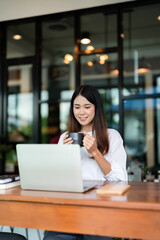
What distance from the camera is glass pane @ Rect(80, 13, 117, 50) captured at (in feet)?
13.5

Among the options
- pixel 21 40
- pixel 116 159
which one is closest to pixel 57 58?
pixel 21 40

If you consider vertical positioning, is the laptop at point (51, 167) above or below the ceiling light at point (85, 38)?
below

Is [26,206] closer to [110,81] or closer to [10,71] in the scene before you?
[10,71]

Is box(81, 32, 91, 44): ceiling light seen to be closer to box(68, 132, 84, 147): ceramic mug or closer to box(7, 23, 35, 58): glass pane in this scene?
box(7, 23, 35, 58): glass pane

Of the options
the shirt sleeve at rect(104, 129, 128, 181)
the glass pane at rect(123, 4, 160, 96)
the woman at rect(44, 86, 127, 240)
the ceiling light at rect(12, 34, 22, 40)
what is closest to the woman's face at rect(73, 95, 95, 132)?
the woman at rect(44, 86, 127, 240)

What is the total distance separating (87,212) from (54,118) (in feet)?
13.7

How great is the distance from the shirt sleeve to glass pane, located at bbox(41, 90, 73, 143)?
2451mm

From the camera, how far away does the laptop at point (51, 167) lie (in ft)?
4.21

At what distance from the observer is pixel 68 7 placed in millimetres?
4121

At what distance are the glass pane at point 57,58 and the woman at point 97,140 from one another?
2.50m

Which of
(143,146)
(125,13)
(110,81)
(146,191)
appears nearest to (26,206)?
(146,191)

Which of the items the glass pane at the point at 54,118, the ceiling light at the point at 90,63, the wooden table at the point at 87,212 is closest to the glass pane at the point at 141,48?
the ceiling light at the point at 90,63

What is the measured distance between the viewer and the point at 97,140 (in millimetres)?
1966

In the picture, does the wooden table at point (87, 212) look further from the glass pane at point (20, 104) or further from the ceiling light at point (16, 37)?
the ceiling light at point (16, 37)
